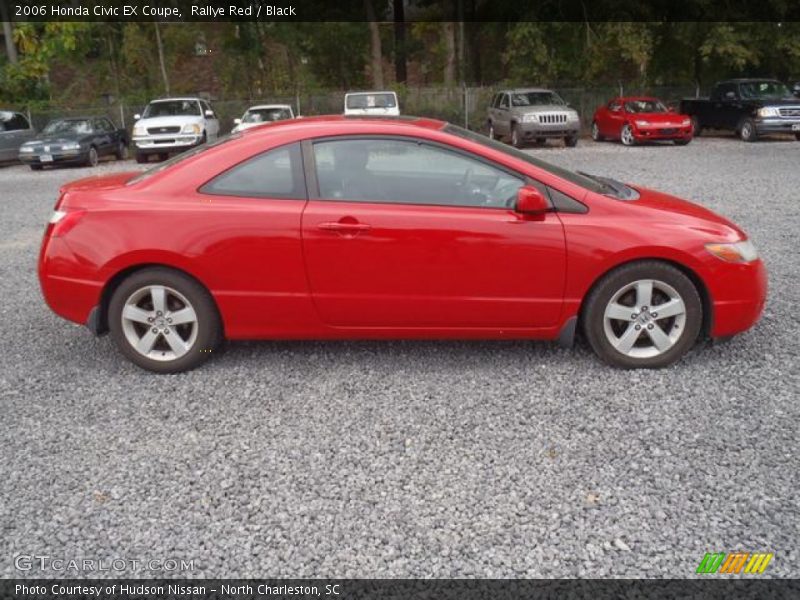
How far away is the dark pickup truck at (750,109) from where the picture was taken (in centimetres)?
1992

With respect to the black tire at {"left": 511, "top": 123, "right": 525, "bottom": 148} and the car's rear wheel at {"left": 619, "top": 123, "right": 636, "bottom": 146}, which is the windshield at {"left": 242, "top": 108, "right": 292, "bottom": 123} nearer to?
the black tire at {"left": 511, "top": 123, "right": 525, "bottom": 148}

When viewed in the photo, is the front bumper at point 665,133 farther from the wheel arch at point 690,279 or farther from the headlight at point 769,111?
the wheel arch at point 690,279

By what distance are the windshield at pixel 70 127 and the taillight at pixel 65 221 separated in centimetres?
1738

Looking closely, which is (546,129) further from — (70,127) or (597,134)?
(70,127)

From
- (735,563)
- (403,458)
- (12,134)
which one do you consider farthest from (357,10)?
(735,563)

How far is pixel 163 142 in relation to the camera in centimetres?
1914

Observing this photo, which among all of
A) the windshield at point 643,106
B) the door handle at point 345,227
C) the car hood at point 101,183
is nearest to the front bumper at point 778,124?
the windshield at point 643,106

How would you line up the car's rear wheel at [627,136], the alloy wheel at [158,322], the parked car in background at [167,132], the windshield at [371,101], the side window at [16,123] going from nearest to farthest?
the alloy wheel at [158,322] < the parked car in background at [167,132] < the windshield at [371,101] < the car's rear wheel at [627,136] < the side window at [16,123]

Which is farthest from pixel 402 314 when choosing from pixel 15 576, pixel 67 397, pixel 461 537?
pixel 15 576

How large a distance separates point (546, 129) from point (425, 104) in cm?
805

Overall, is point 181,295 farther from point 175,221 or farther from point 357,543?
point 357,543

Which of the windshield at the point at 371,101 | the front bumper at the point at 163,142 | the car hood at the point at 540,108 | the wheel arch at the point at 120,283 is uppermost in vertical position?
the windshield at the point at 371,101

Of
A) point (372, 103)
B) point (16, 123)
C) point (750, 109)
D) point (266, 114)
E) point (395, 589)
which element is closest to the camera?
point (395, 589)

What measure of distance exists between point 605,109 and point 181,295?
2098 centimetres
